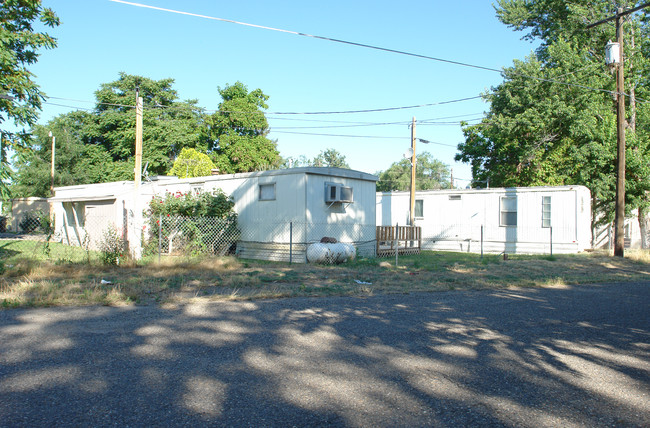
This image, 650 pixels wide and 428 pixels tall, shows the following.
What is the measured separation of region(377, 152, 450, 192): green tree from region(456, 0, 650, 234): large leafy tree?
4985cm

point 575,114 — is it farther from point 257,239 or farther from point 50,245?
point 50,245

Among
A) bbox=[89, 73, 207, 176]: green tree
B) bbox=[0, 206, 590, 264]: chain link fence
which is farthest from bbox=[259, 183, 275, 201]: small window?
bbox=[89, 73, 207, 176]: green tree

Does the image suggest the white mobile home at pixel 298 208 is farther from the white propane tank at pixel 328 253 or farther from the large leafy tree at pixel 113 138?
the large leafy tree at pixel 113 138

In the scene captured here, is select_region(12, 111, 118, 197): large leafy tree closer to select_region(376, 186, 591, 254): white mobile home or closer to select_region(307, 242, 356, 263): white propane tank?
select_region(376, 186, 591, 254): white mobile home

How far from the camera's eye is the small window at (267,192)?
53.3 ft

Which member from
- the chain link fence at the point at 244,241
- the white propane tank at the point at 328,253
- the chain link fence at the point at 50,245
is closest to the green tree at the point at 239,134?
the chain link fence at the point at 50,245

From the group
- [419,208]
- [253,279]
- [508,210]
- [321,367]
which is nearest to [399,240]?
[419,208]

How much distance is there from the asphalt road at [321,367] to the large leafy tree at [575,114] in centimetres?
1819

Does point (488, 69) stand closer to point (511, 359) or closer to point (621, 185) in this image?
point (621, 185)

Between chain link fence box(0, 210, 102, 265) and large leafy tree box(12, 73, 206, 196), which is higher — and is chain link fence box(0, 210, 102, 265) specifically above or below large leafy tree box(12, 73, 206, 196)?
below

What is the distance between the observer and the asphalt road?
3.49 m

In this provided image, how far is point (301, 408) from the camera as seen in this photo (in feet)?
11.7

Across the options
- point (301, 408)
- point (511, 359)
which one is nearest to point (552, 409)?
point (511, 359)

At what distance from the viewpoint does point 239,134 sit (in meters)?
43.5
